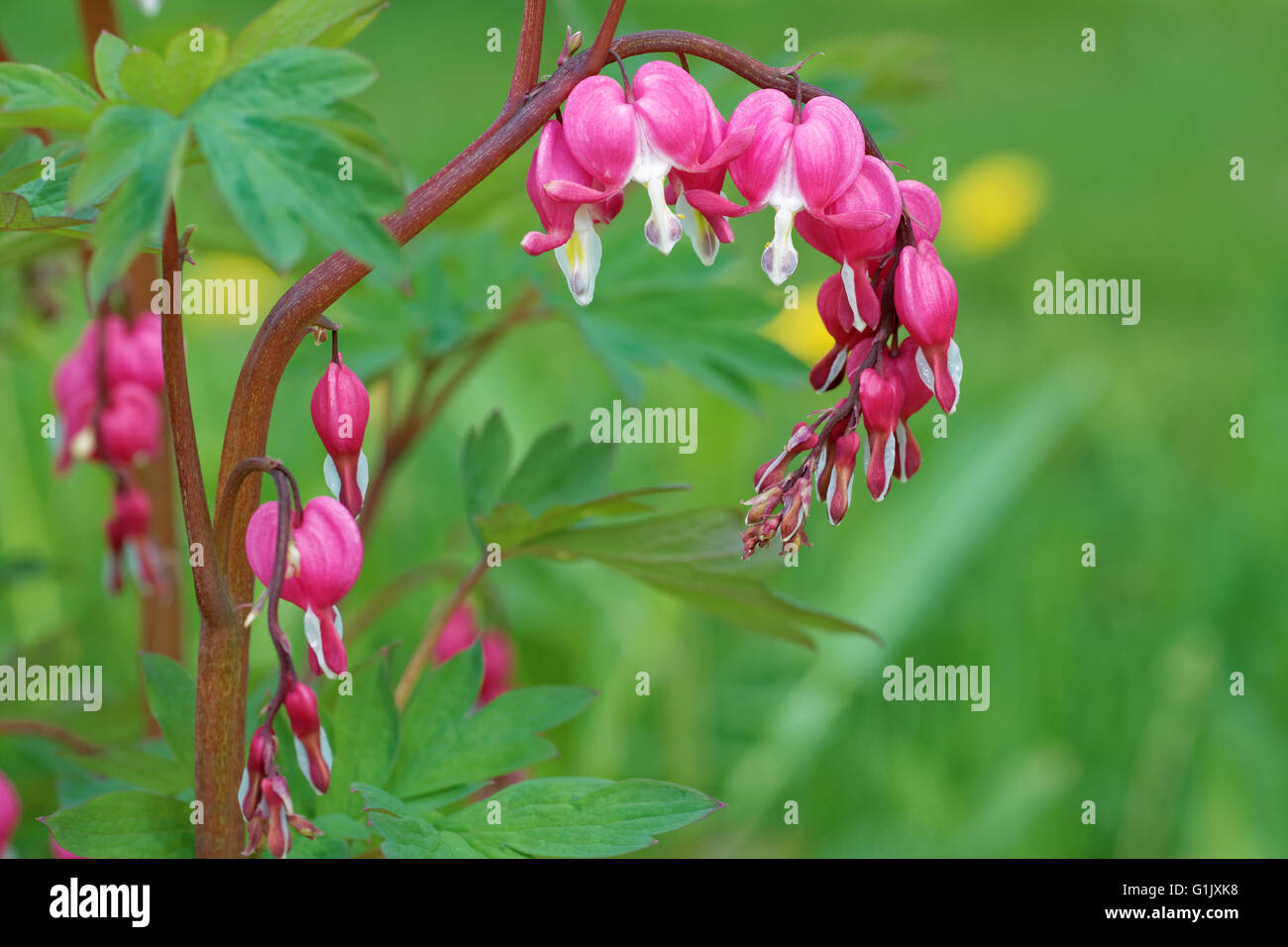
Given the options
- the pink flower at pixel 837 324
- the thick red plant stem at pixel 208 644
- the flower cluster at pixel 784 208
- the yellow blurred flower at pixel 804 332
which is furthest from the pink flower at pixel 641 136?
the yellow blurred flower at pixel 804 332

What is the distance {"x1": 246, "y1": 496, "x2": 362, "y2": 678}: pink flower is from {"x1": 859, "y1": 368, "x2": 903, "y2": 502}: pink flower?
27 centimetres

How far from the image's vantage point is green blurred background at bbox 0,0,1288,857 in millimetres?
1447

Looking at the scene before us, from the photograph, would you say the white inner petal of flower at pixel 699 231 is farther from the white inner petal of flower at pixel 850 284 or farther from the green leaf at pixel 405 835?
the green leaf at pixel 405 835

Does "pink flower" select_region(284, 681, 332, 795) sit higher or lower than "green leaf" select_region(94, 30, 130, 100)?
lower

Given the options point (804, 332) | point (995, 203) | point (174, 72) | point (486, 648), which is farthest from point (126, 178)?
point (995, 203)

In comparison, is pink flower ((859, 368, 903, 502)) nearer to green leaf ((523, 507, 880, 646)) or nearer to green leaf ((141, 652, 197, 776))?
green leaf ((523, 507, 880, 646))

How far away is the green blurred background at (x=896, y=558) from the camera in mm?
1447

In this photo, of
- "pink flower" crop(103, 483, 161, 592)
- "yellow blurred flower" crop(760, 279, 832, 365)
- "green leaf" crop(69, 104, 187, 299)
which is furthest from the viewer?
"yellow blurred flower" crop(760, 279, 832, 365)

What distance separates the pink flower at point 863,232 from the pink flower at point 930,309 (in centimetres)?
1

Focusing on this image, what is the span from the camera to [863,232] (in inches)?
26.0

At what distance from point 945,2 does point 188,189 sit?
4.10 meters

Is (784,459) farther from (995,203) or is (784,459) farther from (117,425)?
(995,203)

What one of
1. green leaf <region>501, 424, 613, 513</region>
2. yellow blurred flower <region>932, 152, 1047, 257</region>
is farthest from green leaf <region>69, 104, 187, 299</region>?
yellow blurred flower <region>932, 152, 1047, 257</region>
